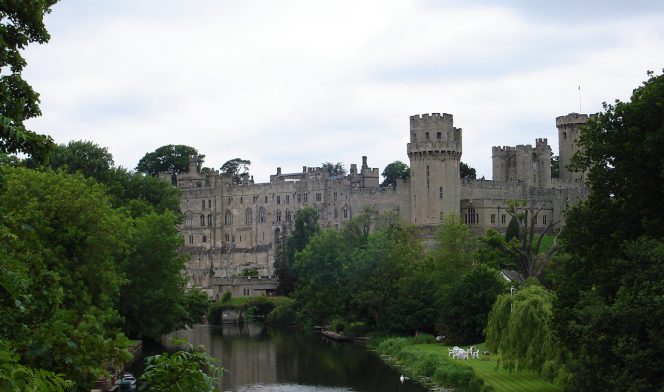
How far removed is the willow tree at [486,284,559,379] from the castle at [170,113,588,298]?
50085 mm

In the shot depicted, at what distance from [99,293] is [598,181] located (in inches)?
635

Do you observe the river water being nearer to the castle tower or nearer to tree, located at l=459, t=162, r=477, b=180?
the castle tower

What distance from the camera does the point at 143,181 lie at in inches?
2677

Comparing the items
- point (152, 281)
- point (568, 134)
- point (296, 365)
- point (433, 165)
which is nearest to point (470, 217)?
point (433, 165)

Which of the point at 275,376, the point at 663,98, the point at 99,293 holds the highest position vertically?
the point at 663,98

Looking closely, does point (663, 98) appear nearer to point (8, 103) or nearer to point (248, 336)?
point (8, 103)

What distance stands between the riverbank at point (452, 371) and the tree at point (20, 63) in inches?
776

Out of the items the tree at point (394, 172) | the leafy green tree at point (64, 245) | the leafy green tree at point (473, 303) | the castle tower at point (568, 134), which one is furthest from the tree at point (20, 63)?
the tree at point (394, 172)

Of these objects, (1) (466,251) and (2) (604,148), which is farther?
(1) (466,251)

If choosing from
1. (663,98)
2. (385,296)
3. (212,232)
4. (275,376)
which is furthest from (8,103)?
(212,232)

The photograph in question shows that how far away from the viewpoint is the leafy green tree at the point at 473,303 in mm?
47938

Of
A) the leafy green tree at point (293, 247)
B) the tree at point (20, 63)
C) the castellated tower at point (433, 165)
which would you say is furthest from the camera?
the castellated tower at point (433, 165)

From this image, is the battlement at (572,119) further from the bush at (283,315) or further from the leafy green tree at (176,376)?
the leafy green tree at (176,376)

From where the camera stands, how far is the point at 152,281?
48906 mm
